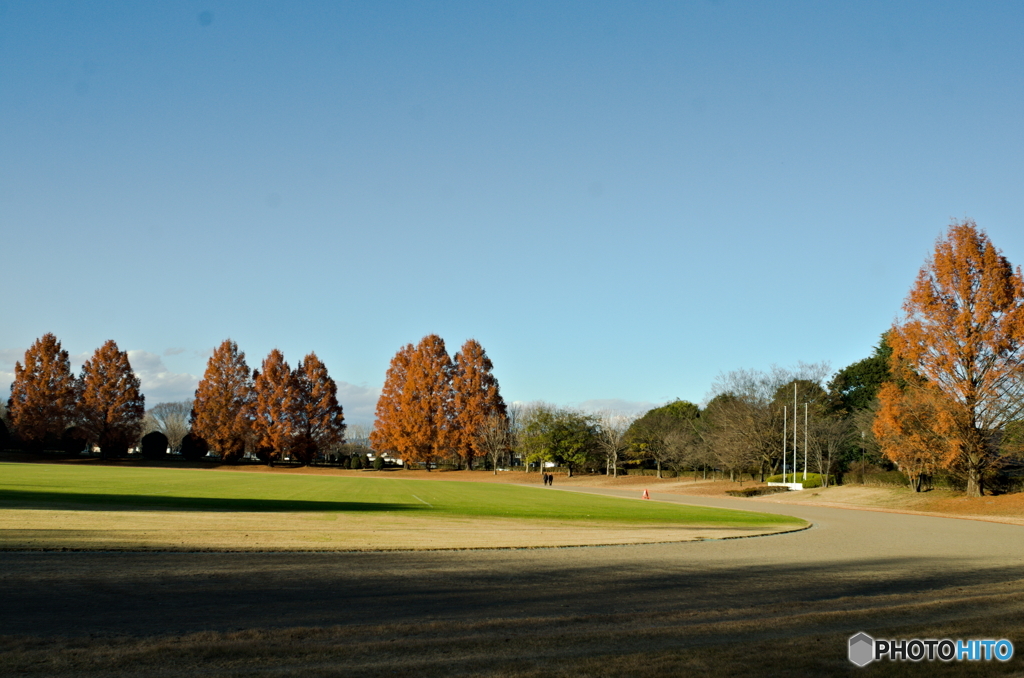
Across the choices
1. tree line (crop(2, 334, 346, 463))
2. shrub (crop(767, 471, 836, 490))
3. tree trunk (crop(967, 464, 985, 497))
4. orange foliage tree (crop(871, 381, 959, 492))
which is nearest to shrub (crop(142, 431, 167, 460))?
tree line (crop(2, 334, 346, 463))

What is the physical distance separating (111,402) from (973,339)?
282 ft

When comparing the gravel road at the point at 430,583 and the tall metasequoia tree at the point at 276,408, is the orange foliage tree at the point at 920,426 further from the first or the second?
the tall metasequoia tree at the point at 276,408

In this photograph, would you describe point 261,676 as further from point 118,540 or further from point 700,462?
point 700,462

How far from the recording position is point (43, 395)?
86812 mm

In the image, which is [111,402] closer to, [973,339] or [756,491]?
[756,491]

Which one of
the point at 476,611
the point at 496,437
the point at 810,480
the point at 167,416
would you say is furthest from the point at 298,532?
the point at 167,416

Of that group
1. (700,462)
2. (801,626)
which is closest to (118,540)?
(801,626)

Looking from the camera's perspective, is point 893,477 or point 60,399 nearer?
point 893,477

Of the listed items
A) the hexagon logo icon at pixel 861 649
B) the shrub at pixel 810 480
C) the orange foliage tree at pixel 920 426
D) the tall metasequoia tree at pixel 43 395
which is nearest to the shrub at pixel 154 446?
the tall metasequoia tree at pixel 43 395

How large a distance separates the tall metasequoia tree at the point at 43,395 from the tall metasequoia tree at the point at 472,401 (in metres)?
43.4

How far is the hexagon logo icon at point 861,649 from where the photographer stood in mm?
7008

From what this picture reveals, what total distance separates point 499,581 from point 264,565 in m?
3.91

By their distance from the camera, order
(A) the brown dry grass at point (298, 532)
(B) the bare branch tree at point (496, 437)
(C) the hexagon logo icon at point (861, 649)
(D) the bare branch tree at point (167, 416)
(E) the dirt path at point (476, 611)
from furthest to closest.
→ (D) the bare branch tree at point (167, 416)
(B) the bare branch tree at point (496, 437)
(A) the brown dry grass at point (298, 532)
(C) the hexagon logo icon at point (861, 649)
(E) the dirt path at point (476, 611)

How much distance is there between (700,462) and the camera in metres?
72.2
